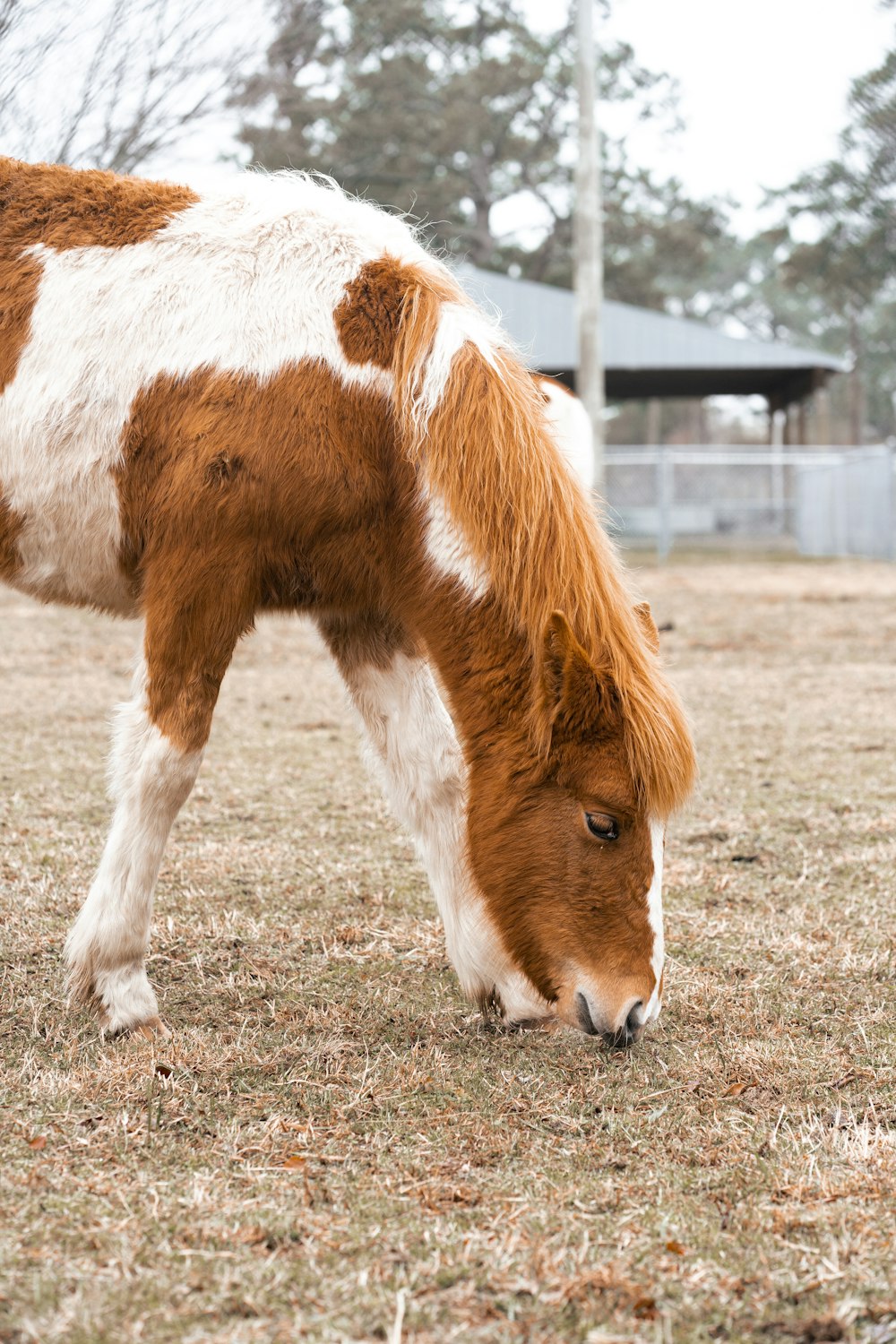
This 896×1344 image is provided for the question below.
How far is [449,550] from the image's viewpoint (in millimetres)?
2820

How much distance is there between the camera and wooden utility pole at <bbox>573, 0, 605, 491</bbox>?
1462 cm

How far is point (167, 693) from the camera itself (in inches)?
110

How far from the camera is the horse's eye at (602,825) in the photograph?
2.66 metres

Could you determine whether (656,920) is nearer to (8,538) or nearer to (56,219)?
(8,538)

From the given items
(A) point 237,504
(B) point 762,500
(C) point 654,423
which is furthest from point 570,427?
(C) point 654,423

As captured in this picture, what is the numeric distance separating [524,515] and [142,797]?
3.54 ft

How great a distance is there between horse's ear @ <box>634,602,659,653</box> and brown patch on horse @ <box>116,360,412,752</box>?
601 millimetres

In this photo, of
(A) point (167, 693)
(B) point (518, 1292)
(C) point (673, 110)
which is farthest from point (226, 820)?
(C) point (673, 110)

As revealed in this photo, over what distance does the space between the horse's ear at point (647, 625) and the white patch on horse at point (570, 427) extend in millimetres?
337

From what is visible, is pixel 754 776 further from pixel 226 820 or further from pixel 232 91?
pixel 232 91

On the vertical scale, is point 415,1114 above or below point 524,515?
below

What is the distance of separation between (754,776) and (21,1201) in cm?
413

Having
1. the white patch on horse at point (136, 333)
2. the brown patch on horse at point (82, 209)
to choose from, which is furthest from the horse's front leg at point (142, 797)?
the brown patch on horse at point (82, 209)

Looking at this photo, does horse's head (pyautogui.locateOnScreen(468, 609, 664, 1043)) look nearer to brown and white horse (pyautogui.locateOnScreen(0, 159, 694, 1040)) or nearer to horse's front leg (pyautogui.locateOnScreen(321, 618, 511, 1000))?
brown and white horse (pyautogui.locateOnScreen(0, 159, 694, 1040))
